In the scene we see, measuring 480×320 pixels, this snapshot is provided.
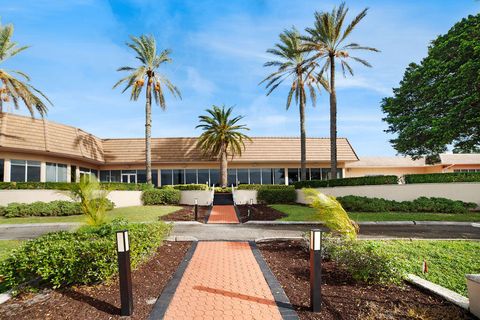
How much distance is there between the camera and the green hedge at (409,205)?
15.9 m

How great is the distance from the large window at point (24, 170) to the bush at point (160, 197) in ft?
29.4

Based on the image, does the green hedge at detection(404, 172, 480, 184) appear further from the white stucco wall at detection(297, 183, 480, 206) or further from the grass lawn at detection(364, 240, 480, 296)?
the grass lawn at detection(364, 240, 480, 296)

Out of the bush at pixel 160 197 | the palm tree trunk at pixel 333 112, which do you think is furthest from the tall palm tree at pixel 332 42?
the bush at pixel 160 197

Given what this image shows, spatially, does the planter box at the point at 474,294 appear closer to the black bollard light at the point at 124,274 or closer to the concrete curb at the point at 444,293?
the concrete curb at the point at 444,293

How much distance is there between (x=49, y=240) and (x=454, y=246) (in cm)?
996

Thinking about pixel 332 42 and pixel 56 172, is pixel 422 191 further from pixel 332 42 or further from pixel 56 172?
pixel 56 172

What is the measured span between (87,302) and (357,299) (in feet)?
13.8

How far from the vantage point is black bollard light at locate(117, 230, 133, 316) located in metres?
4.37

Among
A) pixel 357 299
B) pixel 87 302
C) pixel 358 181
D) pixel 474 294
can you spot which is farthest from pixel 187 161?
pixel 474 294

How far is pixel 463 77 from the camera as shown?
1783 centimetres

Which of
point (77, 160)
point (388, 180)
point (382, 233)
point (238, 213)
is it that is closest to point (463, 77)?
point (388, 180)

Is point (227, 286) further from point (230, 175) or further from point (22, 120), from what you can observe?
point (230, 175)

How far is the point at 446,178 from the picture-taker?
671 inches

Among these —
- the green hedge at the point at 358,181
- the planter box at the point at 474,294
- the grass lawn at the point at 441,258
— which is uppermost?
the green hedge at the point at 358,181
